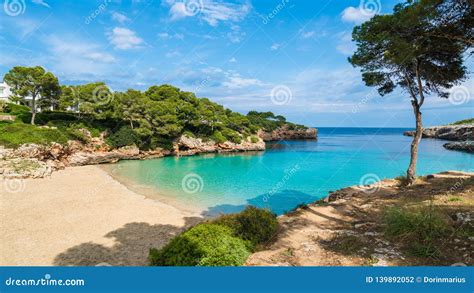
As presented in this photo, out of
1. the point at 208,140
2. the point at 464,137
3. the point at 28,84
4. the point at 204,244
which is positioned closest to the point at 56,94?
the point at 28,84

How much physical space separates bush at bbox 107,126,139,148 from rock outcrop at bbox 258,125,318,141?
138 feet

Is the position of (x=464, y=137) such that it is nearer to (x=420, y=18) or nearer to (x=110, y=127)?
(x=420, y=18)

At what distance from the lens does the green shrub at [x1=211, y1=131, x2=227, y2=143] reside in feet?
166

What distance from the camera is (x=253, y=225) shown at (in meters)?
7.59

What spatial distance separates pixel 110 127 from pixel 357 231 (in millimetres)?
40534

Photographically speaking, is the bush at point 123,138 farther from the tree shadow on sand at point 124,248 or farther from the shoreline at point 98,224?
the tree shadow on sand at point 124,248

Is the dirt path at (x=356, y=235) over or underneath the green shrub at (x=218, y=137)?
underneath

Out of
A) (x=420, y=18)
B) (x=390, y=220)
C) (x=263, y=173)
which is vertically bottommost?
(x=263, y=173)

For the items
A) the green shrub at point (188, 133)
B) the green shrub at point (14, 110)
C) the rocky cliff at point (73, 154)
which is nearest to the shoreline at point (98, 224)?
the rocky cliff at point (73, 154)

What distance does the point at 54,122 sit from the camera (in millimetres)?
35344

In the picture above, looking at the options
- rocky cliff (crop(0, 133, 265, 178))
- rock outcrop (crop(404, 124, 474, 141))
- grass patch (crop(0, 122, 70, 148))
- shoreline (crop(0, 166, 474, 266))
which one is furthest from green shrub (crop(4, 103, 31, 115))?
rock outcrop (crop(404, 124, 474, 141))

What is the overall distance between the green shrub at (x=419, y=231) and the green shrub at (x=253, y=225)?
332 centimetres

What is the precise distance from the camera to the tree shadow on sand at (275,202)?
15694 millimetres

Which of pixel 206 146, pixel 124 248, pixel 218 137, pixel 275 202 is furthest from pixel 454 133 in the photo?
pixel 124 248
